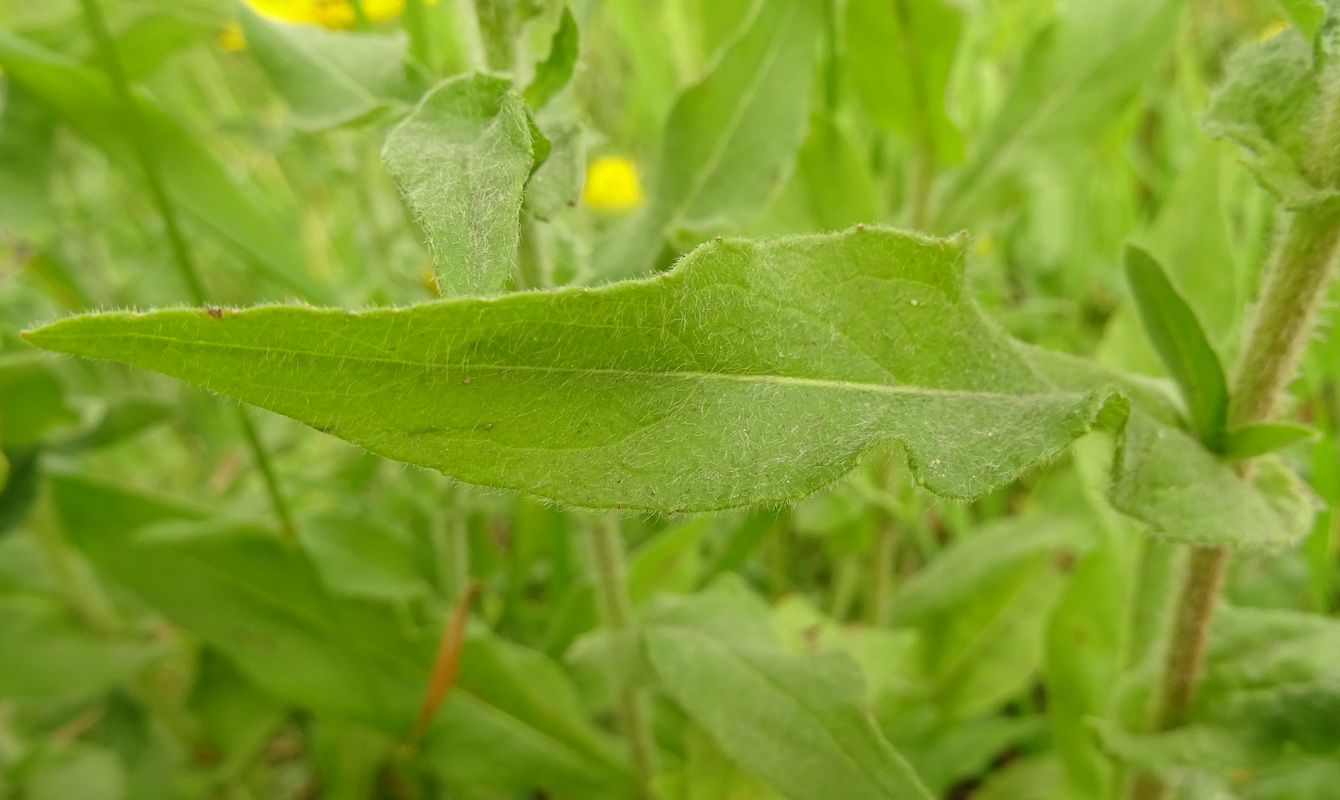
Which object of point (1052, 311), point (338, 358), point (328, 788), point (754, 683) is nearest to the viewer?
point (338, 358)

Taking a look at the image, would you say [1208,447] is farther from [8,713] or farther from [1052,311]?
[8,713]

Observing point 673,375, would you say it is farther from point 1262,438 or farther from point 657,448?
point 1262,438

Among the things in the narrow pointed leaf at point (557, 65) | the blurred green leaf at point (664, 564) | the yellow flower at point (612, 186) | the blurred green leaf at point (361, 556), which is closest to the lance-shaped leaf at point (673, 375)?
the narrow pointed leaf at point (557, 65)

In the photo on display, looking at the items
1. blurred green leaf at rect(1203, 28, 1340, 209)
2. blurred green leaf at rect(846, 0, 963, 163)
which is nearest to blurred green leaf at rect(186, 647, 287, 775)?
blurred green leaf at rect(846, 0, 963, 163)

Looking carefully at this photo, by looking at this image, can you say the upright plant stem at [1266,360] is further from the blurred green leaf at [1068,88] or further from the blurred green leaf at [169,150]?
the blurred green leaf at [169,150]

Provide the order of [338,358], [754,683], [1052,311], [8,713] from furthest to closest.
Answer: [1052,311]
[8,713]
[754,683]
[338,358]

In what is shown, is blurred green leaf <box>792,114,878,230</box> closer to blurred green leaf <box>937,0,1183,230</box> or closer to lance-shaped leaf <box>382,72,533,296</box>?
blurred green leaf <box>937,0,1183,230</box>

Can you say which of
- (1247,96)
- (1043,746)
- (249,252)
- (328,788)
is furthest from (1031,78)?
(328,788)
